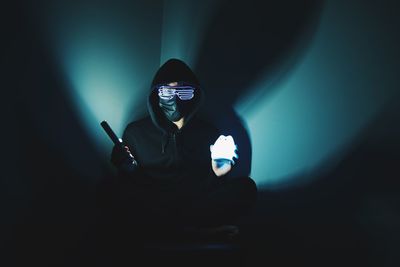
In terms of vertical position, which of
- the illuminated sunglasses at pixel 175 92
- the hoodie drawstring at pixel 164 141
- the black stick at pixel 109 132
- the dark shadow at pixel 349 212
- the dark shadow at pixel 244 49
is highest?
the dark shadow at pixel 244 49

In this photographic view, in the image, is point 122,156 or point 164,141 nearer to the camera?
point 122,156

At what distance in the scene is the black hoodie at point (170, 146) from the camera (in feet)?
6.65

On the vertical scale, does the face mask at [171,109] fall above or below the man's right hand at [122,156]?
above

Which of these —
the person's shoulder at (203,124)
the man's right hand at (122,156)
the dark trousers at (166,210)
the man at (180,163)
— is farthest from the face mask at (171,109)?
the dark trousers at (166,210)

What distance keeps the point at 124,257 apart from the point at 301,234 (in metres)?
0.81

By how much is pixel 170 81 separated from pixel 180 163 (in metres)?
0.41

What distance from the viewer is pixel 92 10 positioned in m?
1.97

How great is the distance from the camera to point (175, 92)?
→ 198cm

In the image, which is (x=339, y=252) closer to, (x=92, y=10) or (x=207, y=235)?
(x=207, y=235)

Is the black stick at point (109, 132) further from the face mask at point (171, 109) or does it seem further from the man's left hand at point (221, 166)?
the man's left hand at point (221, 166)

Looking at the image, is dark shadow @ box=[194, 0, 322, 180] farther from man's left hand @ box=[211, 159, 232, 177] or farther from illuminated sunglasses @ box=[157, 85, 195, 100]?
illuminated sunglasses @ box=[157, 85, 195, 100]

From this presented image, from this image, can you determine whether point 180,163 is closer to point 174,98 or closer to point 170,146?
point 170,146

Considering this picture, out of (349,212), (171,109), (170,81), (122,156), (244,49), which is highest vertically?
(244,49)

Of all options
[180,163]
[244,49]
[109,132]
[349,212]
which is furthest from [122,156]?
[349,212]
